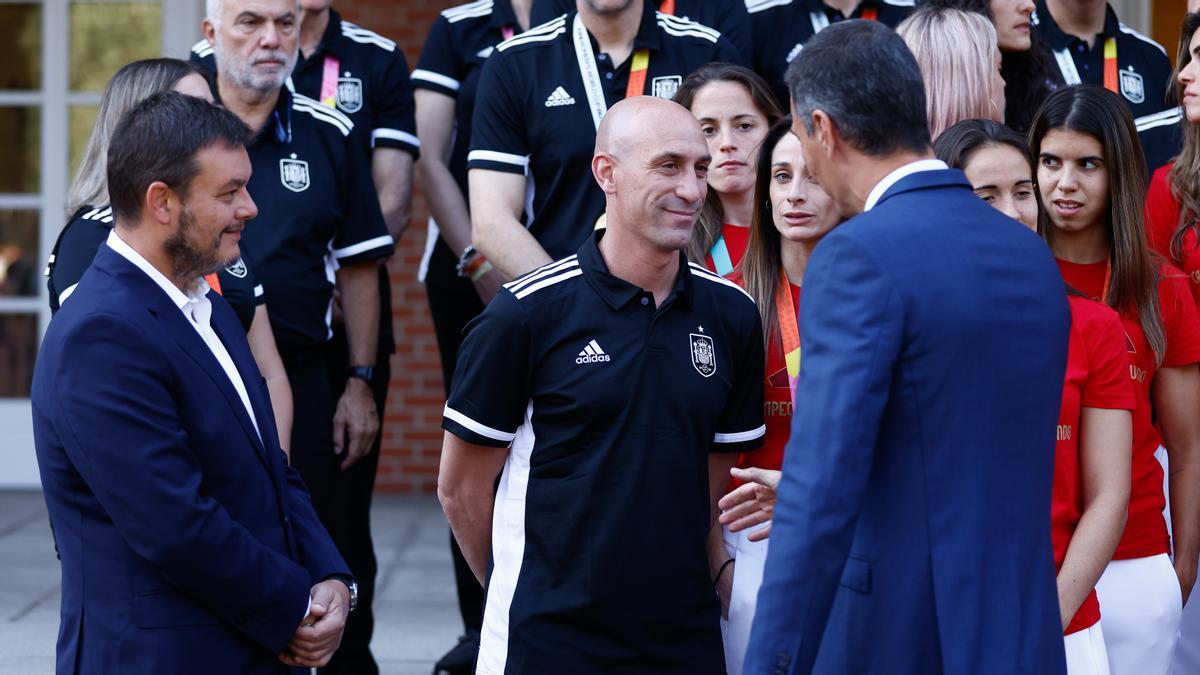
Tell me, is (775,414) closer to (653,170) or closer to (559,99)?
(653,170)

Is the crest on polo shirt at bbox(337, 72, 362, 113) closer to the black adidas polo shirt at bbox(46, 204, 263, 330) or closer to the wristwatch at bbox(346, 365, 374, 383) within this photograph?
the wristwatch at bbox(346, 365, 374, 383)

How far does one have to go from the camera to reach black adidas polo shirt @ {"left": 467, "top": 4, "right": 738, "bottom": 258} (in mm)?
4648

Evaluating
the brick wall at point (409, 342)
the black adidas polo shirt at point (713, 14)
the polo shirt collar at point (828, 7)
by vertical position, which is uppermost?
the polo shirt collar at point (828, 7)

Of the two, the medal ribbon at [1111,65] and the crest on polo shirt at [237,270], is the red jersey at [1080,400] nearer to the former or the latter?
the medal ribbon at [1111,65]

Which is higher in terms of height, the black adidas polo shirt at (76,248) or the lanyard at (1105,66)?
the lanyard at (1105,66)

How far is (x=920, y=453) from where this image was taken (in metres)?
2.46

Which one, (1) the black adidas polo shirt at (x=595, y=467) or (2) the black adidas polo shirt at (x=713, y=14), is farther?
(2) the black adidas polo shirt at (x=713, y=14)

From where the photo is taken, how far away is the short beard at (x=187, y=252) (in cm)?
309

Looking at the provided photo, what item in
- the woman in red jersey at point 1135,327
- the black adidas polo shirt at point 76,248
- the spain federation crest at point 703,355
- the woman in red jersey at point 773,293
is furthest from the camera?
the black adidas polo shirt at point 76,248

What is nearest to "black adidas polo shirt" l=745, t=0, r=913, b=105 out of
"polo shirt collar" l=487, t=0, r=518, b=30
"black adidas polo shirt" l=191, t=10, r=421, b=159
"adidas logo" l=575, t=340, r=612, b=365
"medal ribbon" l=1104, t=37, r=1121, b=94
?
"medal ribbon" l=1104, t=37, r=1121, b=94

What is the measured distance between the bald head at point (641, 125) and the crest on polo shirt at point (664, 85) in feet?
4.24

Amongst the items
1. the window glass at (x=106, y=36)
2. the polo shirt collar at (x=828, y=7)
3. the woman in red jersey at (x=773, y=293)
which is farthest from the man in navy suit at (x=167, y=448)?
the window glass at (x=106, y=36)

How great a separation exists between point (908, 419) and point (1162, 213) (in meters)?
2.37

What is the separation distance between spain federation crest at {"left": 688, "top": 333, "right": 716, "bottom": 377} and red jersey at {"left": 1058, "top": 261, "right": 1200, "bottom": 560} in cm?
106
